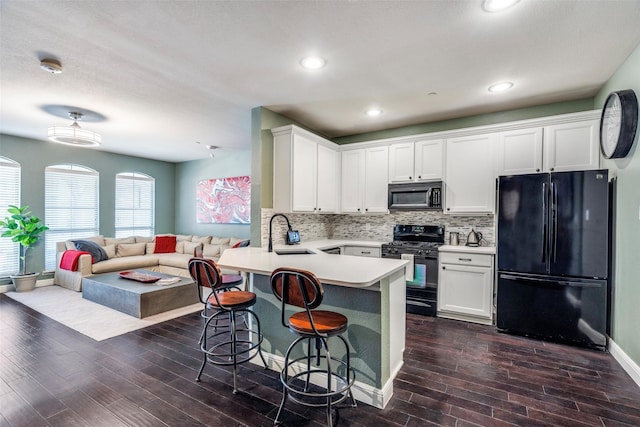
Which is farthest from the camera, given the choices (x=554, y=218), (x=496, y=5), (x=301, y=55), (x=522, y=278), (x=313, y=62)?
(x=522, y=278)

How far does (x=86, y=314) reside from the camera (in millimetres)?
3943

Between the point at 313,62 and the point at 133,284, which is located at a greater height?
the point at 313,62

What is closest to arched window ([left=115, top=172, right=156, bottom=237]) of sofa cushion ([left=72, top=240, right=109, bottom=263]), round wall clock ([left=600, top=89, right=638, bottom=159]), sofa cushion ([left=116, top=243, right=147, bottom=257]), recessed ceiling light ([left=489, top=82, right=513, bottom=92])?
sofa cushion ([left=116, top=243, right=147, bottom=257])

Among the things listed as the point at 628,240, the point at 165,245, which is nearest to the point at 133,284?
the point at 165,245

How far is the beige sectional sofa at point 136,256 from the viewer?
205 inches

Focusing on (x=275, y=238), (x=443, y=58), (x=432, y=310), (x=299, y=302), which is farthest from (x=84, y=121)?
(x=432, y=310)

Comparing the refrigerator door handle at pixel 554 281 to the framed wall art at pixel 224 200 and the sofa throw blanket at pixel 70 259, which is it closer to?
the framed wall art at pixel 224 200

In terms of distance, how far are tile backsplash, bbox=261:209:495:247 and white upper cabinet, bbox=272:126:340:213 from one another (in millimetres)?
308

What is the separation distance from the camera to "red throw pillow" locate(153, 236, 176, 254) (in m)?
6.70

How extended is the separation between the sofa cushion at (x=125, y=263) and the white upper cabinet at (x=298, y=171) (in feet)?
12.4

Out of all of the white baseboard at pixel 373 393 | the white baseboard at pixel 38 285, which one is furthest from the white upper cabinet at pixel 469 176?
the white baseboard at pixel 38 285

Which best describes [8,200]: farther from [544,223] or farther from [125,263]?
[544,223]

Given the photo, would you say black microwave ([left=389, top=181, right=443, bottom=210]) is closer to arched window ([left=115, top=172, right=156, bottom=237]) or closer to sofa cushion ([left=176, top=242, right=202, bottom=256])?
sofa cushion ([left=176, top=242, right=202, bottom=256])

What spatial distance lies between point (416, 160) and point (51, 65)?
160 inches
